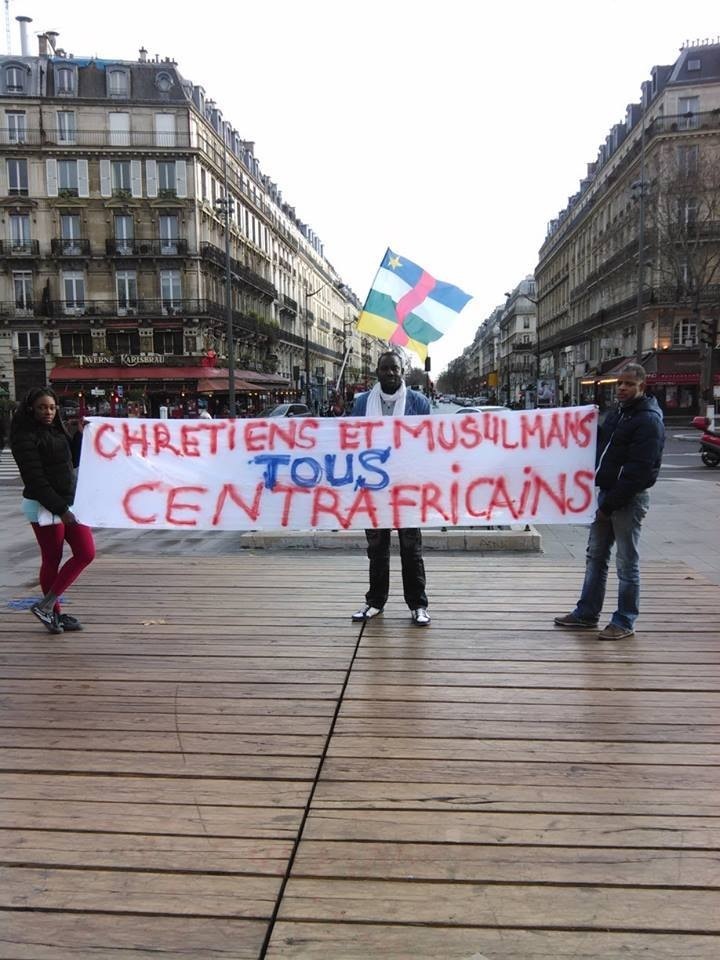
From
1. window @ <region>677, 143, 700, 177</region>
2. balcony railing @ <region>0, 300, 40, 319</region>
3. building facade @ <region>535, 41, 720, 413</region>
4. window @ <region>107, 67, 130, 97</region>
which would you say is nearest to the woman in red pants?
building facade @ <region>535, 41, 720, 413</region>

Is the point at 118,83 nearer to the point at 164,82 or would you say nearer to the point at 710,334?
the point at 164,82

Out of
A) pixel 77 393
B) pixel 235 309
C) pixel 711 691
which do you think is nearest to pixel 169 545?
pixel 711 691

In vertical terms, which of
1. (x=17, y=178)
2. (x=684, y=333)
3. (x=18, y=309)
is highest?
(x=17, y=178)

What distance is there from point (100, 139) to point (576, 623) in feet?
161

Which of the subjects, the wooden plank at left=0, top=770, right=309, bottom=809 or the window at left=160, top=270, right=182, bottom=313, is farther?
the window at left=160, top=270, right=182, bottom=313

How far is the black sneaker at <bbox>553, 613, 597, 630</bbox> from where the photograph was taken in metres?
4.53

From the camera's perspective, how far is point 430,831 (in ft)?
8.04

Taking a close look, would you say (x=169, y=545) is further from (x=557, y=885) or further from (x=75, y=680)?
(x=557, y=885)

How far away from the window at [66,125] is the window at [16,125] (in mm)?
2172

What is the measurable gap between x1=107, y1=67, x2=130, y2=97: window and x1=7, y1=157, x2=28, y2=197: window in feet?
22.6

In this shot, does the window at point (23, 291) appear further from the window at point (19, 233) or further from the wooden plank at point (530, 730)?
the wooden plank at point (530, 730)

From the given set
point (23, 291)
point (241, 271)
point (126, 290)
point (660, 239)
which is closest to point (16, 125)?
point (23, 291)

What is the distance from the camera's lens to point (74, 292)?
1816 inches

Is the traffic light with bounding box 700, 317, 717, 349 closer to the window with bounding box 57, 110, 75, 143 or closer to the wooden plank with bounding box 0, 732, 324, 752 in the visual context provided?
the wooden plank with bounding box 0, 732, 324, 752
